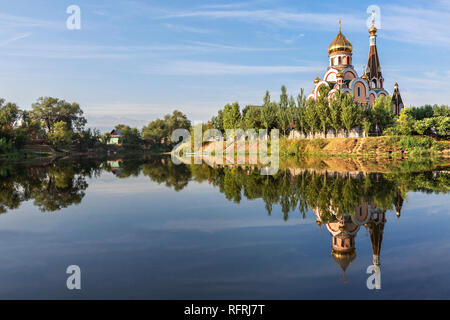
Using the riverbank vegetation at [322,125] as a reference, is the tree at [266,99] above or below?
above

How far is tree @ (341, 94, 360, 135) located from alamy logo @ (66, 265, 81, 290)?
139 feet

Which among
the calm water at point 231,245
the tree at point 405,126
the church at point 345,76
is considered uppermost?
the church at point 345,76

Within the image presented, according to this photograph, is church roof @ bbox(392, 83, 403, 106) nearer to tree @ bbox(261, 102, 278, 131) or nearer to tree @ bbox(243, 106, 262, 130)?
tree @ bbox(261, 102, 278, 131)

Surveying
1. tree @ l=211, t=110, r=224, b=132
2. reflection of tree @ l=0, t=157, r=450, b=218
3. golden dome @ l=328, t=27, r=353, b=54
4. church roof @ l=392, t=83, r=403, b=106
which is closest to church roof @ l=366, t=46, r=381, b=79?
church roof @ l=392, t=83, r=403, b=106

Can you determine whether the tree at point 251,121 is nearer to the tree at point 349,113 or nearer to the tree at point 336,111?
the tree at point 336,111

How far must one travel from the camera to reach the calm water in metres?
4.86

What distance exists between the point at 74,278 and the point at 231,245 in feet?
10.3

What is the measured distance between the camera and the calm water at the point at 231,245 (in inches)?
191

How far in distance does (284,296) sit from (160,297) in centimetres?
179

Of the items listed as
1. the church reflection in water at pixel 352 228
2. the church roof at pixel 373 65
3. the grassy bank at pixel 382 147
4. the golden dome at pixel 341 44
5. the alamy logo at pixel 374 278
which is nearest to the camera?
the alamy logo at pixel 374 278

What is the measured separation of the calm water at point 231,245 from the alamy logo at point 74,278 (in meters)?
0.09

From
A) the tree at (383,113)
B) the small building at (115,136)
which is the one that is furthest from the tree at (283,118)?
the small building at (115,136)

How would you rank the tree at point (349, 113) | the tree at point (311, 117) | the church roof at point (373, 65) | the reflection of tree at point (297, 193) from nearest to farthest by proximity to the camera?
the reflection of tree at point (297, 193), the tree at point (349, 113), the tree at point (311, 117), the church roof at point (373, 65)
